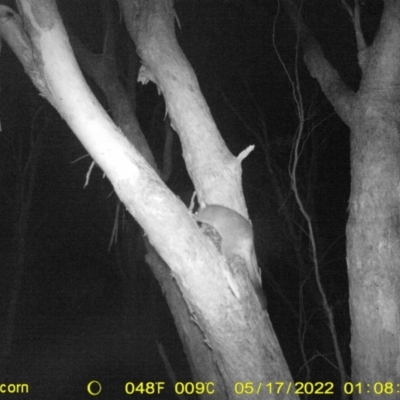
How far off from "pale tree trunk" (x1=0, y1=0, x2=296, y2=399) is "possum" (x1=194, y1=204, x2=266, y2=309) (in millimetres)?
114

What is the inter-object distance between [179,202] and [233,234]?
32 cm

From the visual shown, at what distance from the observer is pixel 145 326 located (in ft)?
38.9

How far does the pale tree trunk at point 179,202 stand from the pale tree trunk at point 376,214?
2.06 ft

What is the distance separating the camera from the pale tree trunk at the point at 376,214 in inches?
94.1

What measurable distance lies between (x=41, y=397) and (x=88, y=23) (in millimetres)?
5881

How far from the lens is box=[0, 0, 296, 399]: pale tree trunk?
6.32 feet

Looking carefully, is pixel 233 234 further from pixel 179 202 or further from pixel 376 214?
pixel 376 214
